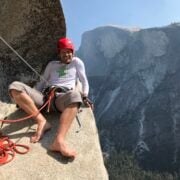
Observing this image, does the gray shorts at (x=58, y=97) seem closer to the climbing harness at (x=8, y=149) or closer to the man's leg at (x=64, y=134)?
the man's leg at (x=64, y=134)

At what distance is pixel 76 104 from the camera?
6.29m

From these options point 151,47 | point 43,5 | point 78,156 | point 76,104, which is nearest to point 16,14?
point 43,5

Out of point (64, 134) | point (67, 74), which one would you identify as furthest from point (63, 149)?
point (67, 74)

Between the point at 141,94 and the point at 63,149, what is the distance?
13514cm

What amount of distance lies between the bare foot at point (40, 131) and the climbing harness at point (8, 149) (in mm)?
259

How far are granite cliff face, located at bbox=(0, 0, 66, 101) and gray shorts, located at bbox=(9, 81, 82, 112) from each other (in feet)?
6.73

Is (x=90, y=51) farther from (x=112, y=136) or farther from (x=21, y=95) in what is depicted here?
(x=21, y=95)

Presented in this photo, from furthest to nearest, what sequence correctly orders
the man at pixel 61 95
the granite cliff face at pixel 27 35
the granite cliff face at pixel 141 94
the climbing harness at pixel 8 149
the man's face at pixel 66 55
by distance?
the granite cliff face at pixel 141 94, the granite cliff face at pixel 27 35, the man's face at pixel 66 55, the man at pixel 61 95, the climbing harness at pixel 8 149

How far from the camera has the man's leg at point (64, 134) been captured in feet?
18.6

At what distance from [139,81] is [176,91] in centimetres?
1984

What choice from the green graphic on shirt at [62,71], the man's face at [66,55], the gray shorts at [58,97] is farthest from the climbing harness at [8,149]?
the man's face at [66,55]

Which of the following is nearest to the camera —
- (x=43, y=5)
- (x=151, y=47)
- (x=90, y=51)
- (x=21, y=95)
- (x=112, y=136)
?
(x=21, y=95)

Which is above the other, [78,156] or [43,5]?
[43,5]

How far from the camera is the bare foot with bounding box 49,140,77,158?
5.64 m
